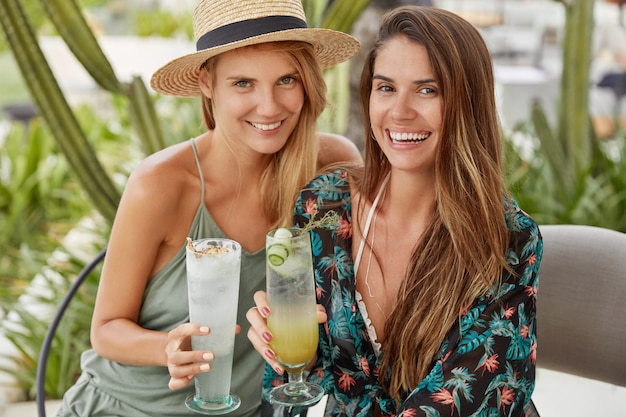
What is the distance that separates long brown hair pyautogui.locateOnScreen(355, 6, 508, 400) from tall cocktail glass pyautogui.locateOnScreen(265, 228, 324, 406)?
0.98 feet

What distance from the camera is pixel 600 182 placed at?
469cm

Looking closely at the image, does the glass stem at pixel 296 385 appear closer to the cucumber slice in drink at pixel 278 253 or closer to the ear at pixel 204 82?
the cucumber slice in drink at pixel 278 253

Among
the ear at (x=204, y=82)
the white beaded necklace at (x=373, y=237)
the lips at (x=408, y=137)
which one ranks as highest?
the ear at (x=204, y=82)

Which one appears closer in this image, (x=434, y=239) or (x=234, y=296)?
(x=234, y=296)

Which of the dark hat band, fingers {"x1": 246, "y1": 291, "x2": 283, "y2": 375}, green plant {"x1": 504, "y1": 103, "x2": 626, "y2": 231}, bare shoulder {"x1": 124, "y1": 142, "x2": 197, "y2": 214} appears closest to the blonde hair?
the dark hat band

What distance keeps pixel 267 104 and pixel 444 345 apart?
751 millimetres

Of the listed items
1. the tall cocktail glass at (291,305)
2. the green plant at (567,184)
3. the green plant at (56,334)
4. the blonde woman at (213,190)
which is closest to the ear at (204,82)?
the blonde woman at (213,190)

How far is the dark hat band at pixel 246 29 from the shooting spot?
215 centimetres

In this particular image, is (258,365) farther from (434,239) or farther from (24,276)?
(24,276)

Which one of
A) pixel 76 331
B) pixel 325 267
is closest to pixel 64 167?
pixel 76 331

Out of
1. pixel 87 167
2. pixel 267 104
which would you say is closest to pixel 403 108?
pixel 267 104

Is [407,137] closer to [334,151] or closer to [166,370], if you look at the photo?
[334,151]

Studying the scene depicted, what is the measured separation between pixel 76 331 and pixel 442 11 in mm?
→ 2693

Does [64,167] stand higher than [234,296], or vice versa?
[234,296]
